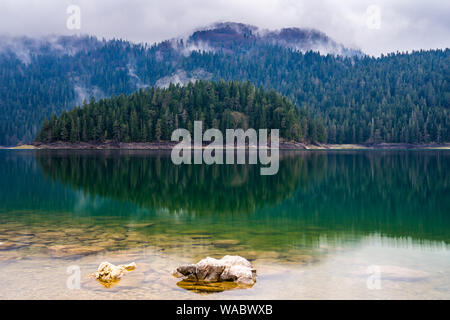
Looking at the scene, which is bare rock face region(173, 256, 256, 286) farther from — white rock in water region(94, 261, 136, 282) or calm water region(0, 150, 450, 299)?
white rock in water region(94, 261, 136, 282)

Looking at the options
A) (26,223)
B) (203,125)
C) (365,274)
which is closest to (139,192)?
(26,223)

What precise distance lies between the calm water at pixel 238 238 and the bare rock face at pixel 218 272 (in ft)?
1.68

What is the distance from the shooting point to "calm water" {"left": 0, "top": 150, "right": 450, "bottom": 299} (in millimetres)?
13117

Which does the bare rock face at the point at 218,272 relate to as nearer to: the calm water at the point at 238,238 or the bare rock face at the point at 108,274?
the calm water at the point at 238,238

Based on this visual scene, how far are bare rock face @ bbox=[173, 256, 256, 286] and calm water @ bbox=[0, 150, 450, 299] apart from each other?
1.68ft

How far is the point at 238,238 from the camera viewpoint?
20062 millimetres

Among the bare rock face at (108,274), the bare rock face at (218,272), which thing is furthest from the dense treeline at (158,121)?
the bare rock face at (218,272)

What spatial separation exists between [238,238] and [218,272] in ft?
21.7

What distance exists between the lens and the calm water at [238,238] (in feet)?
43.0

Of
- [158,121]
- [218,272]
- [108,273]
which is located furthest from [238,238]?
[158,121]

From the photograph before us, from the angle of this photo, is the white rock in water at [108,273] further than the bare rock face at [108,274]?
Yes

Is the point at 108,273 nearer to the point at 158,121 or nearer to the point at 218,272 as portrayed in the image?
the point at 218,272

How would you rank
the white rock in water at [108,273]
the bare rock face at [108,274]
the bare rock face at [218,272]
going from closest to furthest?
the bare rock face at [218,272]
the bare rock face at [108,274]
the white rock in water at [108,273]

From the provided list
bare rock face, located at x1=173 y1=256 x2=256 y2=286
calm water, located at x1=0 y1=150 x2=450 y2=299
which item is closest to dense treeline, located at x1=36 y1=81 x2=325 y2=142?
calm water, located at x1=0 y1=150 x2=450 y2=299
